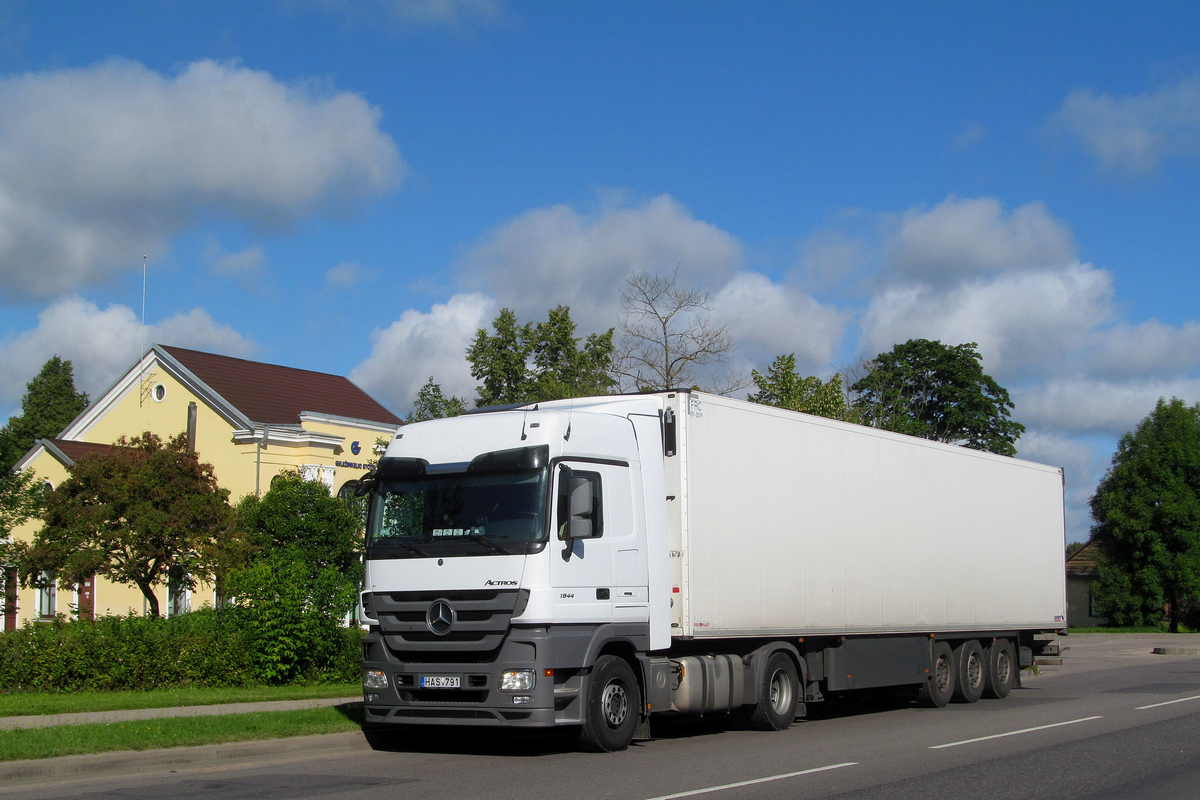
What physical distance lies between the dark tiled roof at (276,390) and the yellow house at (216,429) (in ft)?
0.21

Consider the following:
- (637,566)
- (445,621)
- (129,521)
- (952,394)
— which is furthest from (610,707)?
(952,394)

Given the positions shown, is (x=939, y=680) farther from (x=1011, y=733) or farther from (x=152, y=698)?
(x=152, y=698)

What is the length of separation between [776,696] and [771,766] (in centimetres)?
384

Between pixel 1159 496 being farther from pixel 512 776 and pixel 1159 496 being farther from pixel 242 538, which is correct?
pixel 512 776

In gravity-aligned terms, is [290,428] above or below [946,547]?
above

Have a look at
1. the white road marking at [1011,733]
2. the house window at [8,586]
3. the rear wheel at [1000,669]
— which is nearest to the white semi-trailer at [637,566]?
the white road marking at [1011,733]

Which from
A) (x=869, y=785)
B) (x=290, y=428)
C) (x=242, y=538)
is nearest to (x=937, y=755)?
(x=869, y=785)

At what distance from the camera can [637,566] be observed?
12.2 metres

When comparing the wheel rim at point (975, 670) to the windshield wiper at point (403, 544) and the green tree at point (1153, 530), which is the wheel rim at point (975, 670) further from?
the green tree at point (1153, 530)

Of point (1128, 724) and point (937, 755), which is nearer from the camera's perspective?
point (937, 755)

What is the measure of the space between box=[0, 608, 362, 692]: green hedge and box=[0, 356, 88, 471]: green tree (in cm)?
6222

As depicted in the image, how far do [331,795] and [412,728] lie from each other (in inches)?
184

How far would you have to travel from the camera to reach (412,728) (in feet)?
45.3

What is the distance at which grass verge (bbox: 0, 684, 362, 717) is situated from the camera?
46.3 feet
